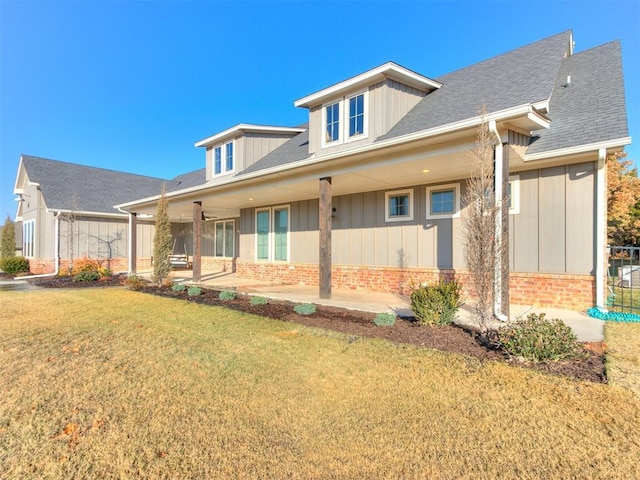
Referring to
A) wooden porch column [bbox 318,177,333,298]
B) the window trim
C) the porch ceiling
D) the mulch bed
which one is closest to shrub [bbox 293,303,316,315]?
the mulch bed

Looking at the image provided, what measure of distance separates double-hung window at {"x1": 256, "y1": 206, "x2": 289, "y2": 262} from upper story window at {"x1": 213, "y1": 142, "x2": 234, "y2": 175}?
208 cm

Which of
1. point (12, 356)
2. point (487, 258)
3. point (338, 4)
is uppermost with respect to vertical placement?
point (338, 4)

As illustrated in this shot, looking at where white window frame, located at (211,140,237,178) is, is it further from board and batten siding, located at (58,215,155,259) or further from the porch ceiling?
board and batten siding, located at (58,215,155,259)

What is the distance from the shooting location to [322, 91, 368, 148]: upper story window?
30.4 feet

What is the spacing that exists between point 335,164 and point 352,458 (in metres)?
6.37

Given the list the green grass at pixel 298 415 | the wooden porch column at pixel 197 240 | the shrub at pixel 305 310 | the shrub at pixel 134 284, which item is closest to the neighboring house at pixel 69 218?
the shrub at pixel 134 284

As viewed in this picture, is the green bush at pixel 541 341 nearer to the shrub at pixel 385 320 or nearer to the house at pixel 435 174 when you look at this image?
the house at pixel 435 174

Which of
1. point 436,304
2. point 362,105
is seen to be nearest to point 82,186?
point 362,105

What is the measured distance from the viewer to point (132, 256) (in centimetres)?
1489

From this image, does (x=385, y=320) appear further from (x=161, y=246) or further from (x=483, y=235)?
(x=161, y=246)

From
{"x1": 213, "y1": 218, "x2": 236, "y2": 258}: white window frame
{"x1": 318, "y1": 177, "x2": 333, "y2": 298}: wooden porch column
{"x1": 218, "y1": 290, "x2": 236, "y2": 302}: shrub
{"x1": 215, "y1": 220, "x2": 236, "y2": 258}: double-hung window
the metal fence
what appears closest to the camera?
the metal fence

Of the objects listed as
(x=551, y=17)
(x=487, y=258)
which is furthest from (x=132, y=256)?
(x=551, y=17)

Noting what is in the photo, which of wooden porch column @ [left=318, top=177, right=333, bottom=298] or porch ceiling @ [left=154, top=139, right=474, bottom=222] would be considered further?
wooden porch column @ [left=318, top=177, right=333, bottom=298]

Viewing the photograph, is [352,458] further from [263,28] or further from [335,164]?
[263,28]
